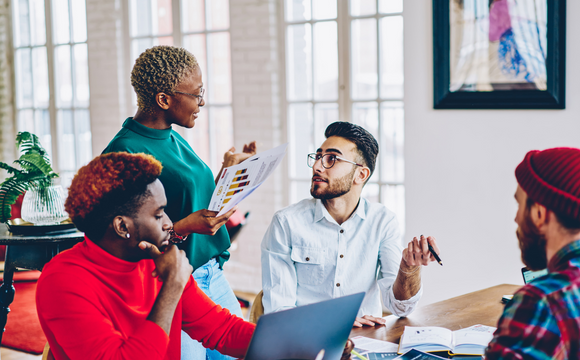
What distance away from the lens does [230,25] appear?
4406 millimetres

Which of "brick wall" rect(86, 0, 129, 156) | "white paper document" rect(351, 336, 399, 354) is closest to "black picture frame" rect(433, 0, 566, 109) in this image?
"white paper document" rect(351, 336, 399, 354)

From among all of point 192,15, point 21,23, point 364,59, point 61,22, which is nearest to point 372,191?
point 364,59

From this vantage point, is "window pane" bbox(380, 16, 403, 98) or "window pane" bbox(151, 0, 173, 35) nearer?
"window pane" bbox(380, 16, 403, 98)

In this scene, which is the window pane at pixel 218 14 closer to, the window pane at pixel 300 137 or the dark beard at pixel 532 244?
the window pane at pixel 300 137

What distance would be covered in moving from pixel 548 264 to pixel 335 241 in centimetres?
104

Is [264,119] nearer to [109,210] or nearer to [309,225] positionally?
[309,225]

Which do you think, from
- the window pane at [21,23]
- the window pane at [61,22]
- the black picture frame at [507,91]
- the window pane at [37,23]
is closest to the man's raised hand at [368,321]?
the black picture frame at [507,91]

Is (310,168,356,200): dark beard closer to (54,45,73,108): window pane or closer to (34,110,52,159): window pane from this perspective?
(54,45,73,108): window pane

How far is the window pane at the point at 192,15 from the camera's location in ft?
15.4

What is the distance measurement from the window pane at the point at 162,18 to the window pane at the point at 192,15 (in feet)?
0.49

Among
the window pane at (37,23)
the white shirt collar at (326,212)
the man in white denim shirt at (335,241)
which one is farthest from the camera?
the window pane at (37,23)

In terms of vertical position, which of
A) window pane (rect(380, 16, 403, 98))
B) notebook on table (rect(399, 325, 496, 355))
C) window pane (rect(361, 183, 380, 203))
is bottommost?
notebook on table (rect(399, 325, 496, 355))

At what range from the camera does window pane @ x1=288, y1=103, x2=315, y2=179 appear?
4.24 meters

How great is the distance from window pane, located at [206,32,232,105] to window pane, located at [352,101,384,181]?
114 cm
